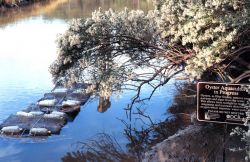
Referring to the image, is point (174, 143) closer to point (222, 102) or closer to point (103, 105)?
point (222, 102)

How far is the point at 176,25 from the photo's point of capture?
12.3 metres

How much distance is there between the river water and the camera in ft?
46.8

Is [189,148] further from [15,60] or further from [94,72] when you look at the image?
[15,60]

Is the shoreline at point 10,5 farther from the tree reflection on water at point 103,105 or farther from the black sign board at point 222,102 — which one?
the black sign board at point 222,102

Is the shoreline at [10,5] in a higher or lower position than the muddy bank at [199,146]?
higher

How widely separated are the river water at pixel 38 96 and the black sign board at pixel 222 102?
6471 mm

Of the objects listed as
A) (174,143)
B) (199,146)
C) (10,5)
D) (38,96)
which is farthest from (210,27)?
(10,5)

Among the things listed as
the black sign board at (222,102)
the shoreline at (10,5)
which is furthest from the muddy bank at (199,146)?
the shoreline at (10,5)

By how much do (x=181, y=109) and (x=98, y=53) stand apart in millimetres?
4526

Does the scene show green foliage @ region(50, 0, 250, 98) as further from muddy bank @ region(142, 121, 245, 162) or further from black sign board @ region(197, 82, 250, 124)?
black sign board @ region(197, 82, 250, 124)

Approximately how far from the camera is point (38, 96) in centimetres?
1942

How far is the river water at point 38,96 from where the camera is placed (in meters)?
14.3

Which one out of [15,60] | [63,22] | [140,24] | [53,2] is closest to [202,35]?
[140,24]

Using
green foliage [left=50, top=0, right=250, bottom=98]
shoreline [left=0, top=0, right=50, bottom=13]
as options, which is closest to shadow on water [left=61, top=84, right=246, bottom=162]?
green foliage [left=50, top=0, right=250, bottom=98]
